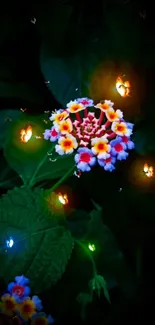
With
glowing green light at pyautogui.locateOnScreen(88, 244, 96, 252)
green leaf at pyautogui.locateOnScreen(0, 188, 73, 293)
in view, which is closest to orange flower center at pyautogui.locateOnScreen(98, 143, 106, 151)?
green leaf at pyautogui.locateOnScreen(0, 188, 73, 293)

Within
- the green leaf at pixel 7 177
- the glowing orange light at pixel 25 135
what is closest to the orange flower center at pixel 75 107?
the glowing orange light at pixel 25 135

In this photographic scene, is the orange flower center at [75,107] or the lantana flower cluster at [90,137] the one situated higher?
the orange flower center at [75,107]

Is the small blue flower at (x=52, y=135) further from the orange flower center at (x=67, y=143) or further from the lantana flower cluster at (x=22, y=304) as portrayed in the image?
the lantana flower cluster at (x=22, y=304)

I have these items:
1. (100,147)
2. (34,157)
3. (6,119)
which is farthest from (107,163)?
(6,119)

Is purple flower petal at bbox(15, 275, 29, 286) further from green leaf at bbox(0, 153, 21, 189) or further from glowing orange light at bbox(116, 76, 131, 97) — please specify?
glowing orange light at bbox(116, 76, 131, 97)

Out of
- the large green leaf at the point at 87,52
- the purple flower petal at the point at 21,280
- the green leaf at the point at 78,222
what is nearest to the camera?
the purple flower petal at the point at 21,280

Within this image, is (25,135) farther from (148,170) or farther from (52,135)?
(148,170)
